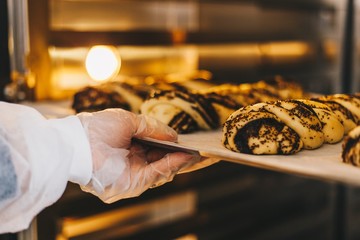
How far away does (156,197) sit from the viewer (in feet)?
10.3

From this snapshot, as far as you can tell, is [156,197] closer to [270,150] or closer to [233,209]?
[233,209]

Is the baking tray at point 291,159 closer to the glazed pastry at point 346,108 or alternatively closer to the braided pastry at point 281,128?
the braided pastry at point 281,128

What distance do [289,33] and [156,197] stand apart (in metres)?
1.79

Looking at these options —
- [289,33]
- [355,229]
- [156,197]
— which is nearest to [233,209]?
[156,197]

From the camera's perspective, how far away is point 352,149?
1171 mm

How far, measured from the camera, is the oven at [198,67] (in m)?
2.51

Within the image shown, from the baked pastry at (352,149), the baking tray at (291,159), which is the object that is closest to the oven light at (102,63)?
the baking tray at (291,159)

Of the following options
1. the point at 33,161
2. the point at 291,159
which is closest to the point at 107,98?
the point at 33,161

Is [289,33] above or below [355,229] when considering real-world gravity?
above

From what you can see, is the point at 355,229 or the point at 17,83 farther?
the point at 355,229

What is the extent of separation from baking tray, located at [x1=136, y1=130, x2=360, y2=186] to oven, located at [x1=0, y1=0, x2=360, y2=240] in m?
0.66

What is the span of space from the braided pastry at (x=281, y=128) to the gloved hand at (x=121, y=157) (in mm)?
149

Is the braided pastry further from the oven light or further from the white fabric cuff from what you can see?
the oven light

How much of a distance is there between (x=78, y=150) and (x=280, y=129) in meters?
0.53
